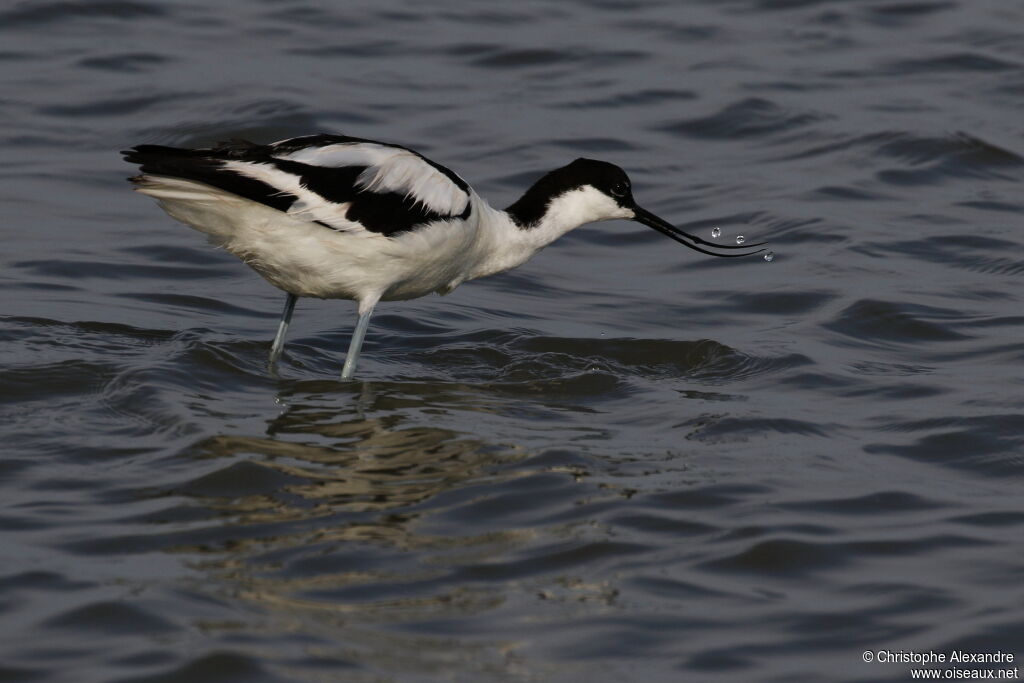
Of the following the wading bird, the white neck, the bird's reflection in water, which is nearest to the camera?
the bird's reflection in water

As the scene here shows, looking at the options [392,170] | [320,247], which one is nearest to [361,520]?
[320,247]

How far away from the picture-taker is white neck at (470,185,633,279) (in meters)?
7.55

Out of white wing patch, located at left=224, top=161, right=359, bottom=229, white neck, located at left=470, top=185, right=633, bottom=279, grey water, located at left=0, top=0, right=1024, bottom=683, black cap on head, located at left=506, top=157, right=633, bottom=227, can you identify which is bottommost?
grey water, located at left=0, top=0, right=1024, bottom=683

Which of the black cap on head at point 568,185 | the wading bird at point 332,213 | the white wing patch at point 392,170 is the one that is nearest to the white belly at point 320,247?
the wading bird at point 332,213

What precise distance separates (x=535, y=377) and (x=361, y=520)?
222 cm

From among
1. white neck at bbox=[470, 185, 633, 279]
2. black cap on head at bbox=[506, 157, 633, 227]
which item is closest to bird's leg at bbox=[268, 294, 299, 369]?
white neck at bbox=[470, 185, 633, 279]

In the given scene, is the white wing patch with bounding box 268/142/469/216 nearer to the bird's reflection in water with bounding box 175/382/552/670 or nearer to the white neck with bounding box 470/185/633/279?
the white neck with bounding box 470/185/633/279

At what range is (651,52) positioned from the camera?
1353 cm

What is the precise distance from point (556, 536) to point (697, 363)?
253cm

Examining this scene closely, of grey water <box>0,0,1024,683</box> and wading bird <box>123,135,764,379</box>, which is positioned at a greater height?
wading bird <box>123,135,764,379</box>

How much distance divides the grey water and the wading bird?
0.50 meters

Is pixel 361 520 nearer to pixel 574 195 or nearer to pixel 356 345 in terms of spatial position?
pixel 356 345

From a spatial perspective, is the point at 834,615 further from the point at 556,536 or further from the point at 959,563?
the point at 556,536

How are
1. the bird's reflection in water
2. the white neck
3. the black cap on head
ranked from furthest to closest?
1. the black cap on head
2. the white neck
3. the bird's reflection in water
